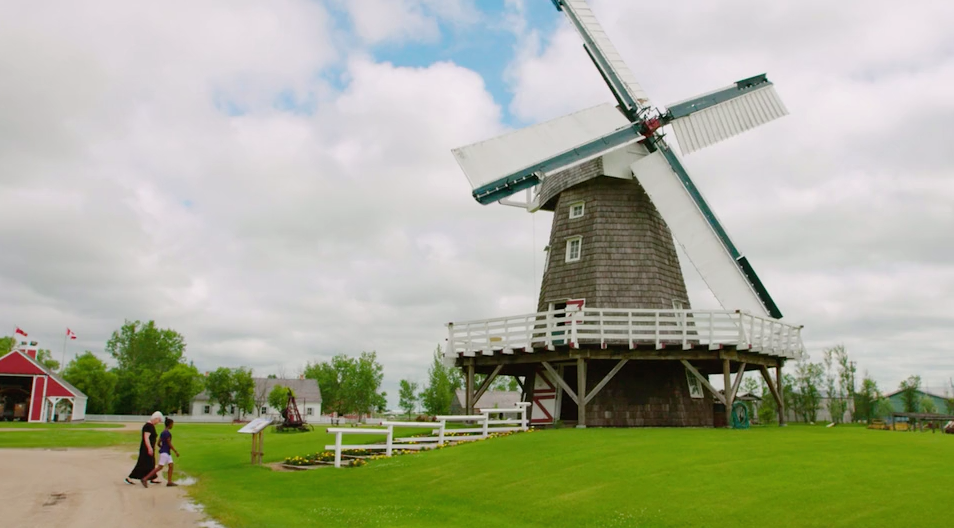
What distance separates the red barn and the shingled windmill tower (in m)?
51.2

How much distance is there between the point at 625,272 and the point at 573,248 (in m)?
2.06

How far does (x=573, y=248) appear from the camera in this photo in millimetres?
23625

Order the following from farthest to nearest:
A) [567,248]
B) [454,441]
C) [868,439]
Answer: [567,248] < [454,441] < [868,439]

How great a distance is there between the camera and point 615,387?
70.4 feet

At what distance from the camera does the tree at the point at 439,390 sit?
7162cm

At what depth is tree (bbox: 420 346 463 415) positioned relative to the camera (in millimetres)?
71625

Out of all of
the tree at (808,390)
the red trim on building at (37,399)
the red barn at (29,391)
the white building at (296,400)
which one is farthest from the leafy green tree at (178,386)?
the tree at (808,390)

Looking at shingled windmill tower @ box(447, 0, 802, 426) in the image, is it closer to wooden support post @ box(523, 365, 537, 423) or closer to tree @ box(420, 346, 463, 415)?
wooden support post @ box(523, 365, 537, 423)

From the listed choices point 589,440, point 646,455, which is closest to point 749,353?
point 589,440

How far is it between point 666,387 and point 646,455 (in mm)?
8749

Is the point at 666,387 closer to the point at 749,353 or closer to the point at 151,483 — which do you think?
the point at 749,353

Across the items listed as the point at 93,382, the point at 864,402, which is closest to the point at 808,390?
the point at 864,402

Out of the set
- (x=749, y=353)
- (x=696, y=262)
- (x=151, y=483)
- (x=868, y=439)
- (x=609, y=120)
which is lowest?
(x=151, y=483)

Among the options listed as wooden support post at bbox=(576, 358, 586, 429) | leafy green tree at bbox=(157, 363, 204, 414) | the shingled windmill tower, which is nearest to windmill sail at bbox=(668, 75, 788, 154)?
the shingled windmill tower
